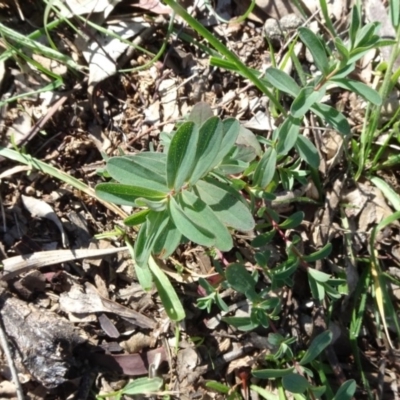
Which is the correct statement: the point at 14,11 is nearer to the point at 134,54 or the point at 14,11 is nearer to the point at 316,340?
the point at 134,54

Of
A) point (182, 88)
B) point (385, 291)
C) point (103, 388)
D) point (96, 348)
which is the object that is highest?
point (182, 88)

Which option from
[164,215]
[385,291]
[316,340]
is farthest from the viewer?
[385,291]

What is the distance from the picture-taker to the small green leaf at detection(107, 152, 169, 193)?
1.79 m

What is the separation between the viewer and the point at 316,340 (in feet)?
7.62

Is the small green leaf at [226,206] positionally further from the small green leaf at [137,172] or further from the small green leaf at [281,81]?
the small green leaf at [281,81]

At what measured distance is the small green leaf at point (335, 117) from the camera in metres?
2.08

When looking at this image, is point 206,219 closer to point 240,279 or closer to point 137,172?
point 137,172

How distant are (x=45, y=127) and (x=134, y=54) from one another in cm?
54

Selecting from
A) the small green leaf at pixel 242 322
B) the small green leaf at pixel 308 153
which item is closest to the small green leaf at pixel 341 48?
the small green leaf at pixel 308 153

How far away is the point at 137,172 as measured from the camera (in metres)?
1.83

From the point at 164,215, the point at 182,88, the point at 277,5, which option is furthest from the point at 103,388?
the point at 277,5

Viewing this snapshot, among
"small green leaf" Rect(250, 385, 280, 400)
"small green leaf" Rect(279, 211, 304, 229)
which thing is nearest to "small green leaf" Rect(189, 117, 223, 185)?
"small green leaf" Rect(279, 211, 304, 229)

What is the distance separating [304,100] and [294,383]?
1053mm

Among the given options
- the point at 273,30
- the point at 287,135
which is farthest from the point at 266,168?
the point at 273,30
